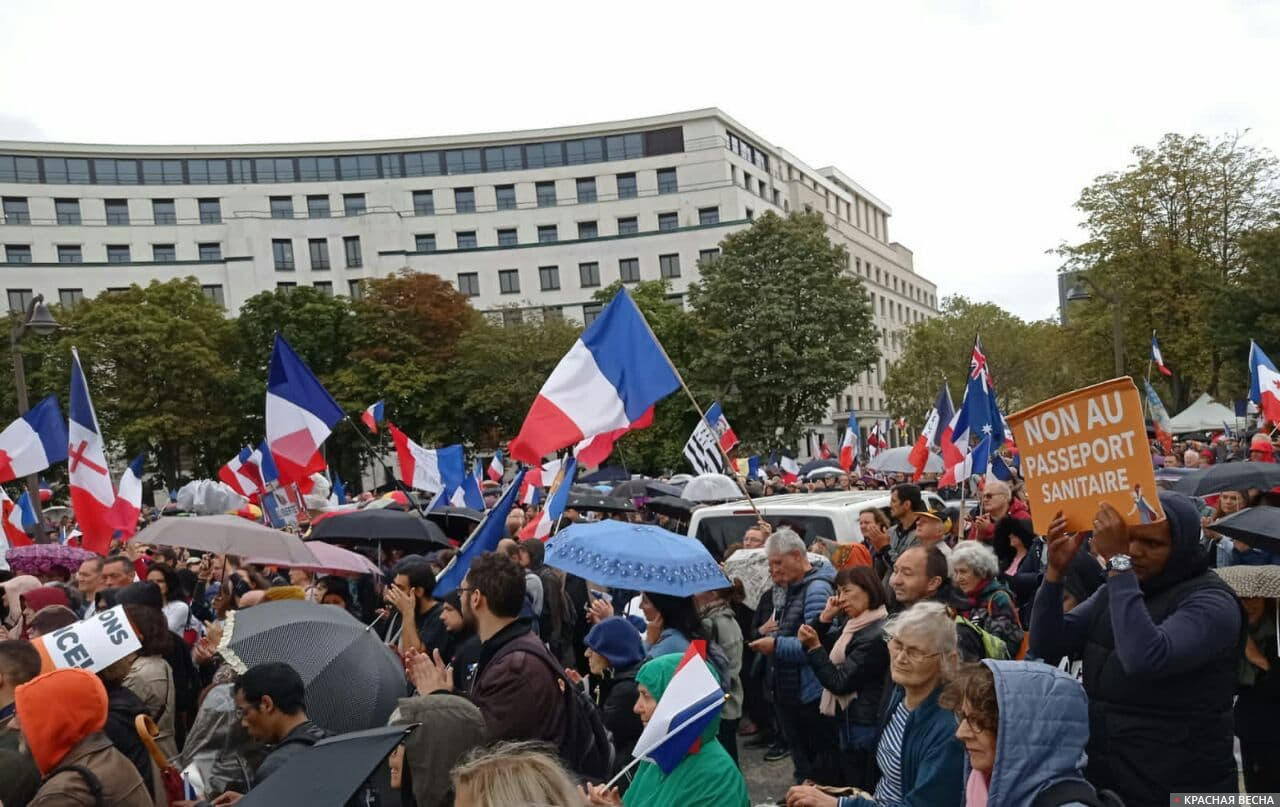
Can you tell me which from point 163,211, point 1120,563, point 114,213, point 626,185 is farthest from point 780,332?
point 114,213

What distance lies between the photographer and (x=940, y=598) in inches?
225

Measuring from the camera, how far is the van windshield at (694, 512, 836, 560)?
378 inches

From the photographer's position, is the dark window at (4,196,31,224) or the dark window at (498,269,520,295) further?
the dark window at (498,269,520,295)

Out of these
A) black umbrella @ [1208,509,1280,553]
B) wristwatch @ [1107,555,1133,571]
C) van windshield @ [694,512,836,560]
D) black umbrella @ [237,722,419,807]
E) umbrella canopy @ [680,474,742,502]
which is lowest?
umbrella canopy @ [680,474,742,502]

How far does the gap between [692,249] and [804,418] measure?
26.4m

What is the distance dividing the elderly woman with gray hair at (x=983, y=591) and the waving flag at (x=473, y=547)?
107 inches

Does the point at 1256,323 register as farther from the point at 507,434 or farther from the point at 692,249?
the point at 692,249

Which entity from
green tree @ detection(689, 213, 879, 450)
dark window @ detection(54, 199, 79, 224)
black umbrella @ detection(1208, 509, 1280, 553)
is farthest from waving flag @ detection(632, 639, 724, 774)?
dark window @ detection(54, 199, 79, 224)

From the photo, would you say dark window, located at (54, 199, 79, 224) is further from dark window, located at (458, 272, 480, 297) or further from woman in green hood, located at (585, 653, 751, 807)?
woman in green hood, located at (585, 653, 751, 807)

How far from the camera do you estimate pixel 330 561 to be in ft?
26.2

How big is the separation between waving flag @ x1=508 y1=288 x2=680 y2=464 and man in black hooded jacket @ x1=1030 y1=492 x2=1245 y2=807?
4874 millimetres

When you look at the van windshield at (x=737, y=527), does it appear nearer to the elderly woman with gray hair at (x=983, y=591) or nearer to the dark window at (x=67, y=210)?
the elderly woman with gray hair at (x=983, y=591)

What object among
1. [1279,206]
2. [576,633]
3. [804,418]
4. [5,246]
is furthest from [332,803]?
[5,246]

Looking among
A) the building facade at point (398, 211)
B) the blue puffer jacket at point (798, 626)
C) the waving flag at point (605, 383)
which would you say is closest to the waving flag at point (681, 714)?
the blue puffer jacket at point (798, 626)
